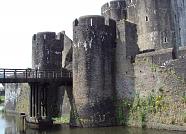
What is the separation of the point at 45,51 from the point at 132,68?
34.0 ft

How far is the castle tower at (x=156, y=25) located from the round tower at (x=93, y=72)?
13.1 feet

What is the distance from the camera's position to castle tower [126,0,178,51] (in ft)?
100.0

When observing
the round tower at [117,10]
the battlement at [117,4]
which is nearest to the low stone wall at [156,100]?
the round tower at [117,10]

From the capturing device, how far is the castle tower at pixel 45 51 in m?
34.6

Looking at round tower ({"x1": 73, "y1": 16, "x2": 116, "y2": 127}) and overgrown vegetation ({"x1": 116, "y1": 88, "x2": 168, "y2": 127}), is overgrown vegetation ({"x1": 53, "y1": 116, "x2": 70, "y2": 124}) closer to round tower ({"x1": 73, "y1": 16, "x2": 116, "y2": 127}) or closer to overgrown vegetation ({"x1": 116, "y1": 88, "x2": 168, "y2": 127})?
round tower ({"x1": 73, "y1": 16, "x2": 116, "y2": 127})

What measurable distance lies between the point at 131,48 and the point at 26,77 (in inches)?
311

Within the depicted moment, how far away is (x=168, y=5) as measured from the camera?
3078cm

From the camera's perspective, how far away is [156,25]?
30.5m

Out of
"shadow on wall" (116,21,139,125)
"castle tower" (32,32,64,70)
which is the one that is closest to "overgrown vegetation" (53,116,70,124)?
"shadow on wall" (116,21,139,125)

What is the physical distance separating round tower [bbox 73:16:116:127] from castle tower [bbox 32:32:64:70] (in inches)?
279

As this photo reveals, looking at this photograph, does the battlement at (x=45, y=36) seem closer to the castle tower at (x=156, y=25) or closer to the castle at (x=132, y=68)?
the castle at (x=132, y=68)

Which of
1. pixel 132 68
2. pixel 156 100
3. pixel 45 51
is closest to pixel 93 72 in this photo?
pixel 132 68

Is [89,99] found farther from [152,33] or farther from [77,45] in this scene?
[152,33]

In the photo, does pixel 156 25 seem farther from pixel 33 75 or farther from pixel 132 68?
pixel 33 75
